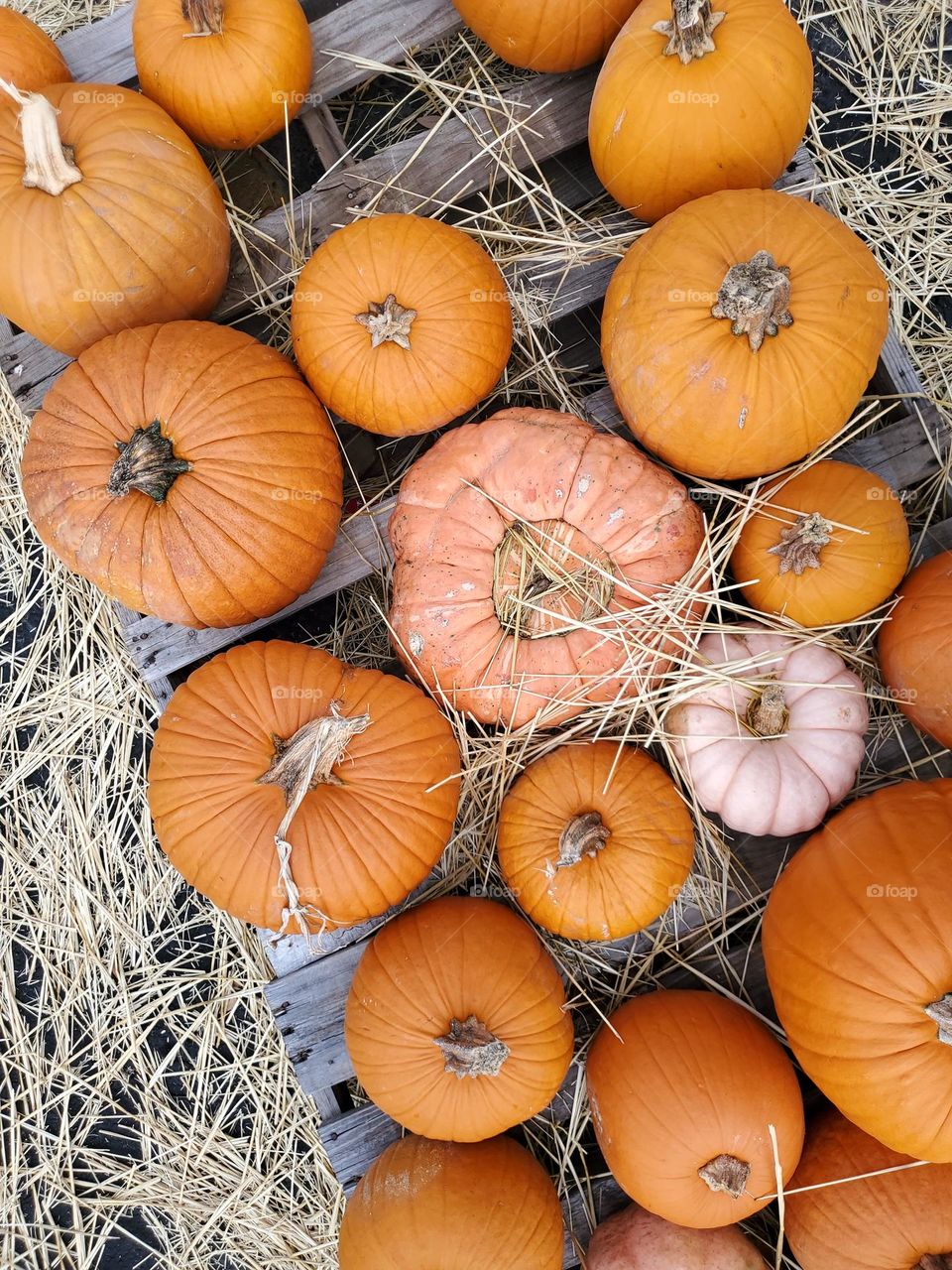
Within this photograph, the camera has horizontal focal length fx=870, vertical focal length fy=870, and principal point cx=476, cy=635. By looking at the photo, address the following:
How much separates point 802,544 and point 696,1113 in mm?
1472

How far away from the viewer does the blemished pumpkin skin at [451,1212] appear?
2174 mm

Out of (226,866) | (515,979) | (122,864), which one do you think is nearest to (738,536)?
(515,979)

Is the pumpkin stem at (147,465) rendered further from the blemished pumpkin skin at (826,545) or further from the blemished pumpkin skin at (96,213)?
the blemished pumpkin skin at (826,545)

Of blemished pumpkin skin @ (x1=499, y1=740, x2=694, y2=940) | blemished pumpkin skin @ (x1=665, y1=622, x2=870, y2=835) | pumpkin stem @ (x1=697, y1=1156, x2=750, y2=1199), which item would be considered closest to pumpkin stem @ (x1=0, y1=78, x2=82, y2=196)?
blemished pumpkin skin @ (x1=499, y1=740, x2=694, y2=940)

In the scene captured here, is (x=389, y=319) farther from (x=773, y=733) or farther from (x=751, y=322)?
(x=773, y=733)

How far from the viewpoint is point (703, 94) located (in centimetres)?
219

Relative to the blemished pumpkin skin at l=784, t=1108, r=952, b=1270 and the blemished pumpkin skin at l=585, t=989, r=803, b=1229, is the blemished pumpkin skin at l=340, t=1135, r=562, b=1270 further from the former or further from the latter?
the blemished pumpkin skin at l=784, t=1108, r=952, b=1270

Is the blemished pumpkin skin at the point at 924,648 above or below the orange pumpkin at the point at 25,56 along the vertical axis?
below

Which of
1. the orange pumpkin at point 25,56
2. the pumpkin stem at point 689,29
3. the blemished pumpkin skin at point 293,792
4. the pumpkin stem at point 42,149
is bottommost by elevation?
the blemished pumpkin skin at point 293,792

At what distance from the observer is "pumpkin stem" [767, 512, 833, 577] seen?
2.20 meters

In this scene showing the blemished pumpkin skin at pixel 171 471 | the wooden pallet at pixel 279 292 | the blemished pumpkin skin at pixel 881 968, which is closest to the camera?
the blemished pumpkin skin at pixel 881 968

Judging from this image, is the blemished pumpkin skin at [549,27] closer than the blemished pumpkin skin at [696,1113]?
No

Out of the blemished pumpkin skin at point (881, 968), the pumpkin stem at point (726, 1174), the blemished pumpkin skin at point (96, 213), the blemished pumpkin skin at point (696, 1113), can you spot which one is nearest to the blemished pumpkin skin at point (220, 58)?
the blemished pumpkin skin at point (96, 213)

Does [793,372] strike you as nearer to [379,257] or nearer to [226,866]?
[379,257]
